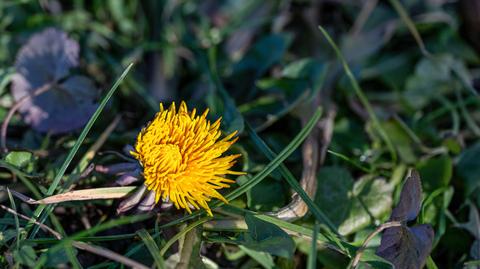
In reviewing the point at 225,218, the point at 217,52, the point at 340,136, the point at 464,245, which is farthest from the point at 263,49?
the point at 464,245

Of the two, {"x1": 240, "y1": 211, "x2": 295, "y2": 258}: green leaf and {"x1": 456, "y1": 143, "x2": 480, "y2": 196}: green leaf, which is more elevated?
{"x1": 240, "y1": 211, "x2": 295, "y2": 258}: green leaf

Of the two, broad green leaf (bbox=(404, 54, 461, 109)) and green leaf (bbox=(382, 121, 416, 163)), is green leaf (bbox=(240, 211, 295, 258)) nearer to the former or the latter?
green leaf (bbox=(382, 121, 416, 163))

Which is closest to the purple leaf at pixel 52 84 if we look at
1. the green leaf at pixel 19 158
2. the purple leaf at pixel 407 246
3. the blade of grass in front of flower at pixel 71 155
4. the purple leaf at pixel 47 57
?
the purple leaf at pixel 47 57

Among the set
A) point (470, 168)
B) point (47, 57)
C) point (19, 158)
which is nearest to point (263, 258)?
point (19, 158)

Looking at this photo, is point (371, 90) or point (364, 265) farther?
point (371, 90)

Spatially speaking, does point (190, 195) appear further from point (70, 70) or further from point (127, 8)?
point (127, 8)

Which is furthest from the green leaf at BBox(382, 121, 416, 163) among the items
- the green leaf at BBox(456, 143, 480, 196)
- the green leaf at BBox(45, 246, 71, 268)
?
the green leaf at BBox(45, 246, 71, 268)
